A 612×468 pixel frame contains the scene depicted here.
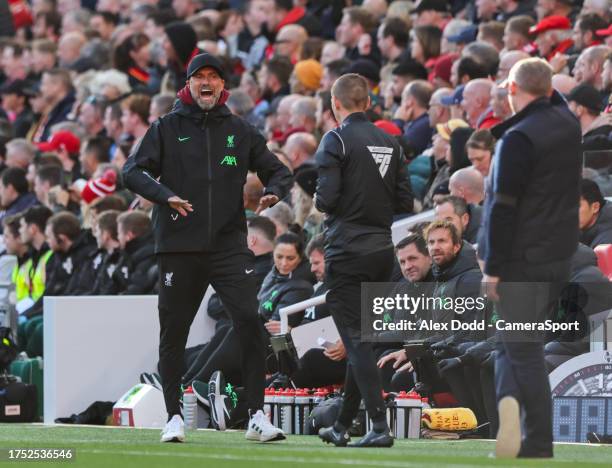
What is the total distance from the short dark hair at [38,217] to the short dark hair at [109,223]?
4.80ft

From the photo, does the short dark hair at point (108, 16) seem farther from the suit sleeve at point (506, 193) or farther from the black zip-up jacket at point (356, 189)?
the suit sleeve at point (506, 193)

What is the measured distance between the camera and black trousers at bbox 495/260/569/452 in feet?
24.1

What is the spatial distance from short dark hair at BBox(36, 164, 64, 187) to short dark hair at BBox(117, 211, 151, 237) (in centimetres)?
303

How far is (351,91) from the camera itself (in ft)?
28.9

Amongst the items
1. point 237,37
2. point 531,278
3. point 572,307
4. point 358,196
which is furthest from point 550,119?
point 237,37

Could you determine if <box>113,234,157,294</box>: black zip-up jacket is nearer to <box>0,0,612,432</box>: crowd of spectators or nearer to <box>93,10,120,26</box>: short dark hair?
<box>0,0,612,432</box>: crowd of spectators

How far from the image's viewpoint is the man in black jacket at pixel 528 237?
7348mm

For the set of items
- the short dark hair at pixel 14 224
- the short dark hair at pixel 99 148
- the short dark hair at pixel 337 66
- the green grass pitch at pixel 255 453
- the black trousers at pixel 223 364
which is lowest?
the green grass pitch at pixel 255 453

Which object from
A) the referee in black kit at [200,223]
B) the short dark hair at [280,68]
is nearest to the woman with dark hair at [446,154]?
the referee in black kit at [200,223]

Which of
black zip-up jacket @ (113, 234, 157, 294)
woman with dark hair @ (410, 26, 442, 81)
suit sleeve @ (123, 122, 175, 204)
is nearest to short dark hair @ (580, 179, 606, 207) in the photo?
suit sleeve @ (123, 122, 175, 204)

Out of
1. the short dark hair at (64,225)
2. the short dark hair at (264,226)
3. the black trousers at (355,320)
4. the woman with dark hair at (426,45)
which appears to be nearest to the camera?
the black trousers at (355,320)

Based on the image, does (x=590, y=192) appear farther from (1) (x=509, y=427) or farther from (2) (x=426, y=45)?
(2) (x=426, y=45)

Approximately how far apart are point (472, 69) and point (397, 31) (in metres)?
2.64

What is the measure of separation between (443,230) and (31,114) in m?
12.1
